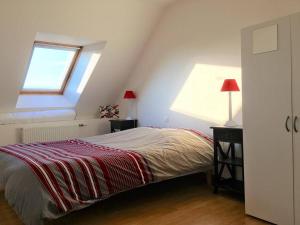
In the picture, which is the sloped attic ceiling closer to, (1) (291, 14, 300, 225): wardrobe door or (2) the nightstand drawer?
(2) the nightstand drawer

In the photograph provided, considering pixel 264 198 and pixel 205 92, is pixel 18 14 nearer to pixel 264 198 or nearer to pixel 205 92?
pixel 205 92

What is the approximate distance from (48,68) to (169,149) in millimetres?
2969

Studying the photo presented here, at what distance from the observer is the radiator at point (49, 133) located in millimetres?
4547

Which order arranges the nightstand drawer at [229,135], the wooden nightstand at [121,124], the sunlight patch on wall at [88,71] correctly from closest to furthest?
the nightstand drawer at [229,135] → the sunlight patch on wall at [88,71] → the wooden nightstand at [121,124]

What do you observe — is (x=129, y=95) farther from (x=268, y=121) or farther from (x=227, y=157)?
(x=268, y=121)

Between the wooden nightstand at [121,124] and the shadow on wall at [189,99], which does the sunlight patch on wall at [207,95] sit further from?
the wooden nightstand at [121,124]

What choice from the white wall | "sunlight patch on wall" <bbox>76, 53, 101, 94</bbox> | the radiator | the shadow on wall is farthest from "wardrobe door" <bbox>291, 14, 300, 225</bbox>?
the radiator

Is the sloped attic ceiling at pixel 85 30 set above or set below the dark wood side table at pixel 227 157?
above

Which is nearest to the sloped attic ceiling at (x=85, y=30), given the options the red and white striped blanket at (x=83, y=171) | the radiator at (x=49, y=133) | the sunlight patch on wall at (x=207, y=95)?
the radiator at (x=49, y=133)

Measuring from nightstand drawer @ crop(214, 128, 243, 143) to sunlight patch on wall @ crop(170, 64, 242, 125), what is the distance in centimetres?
42

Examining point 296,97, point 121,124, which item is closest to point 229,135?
point 296,97

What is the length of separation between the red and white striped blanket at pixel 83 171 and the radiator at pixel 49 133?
1224 millimetres

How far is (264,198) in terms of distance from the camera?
266 cm

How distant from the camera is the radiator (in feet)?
14.9
